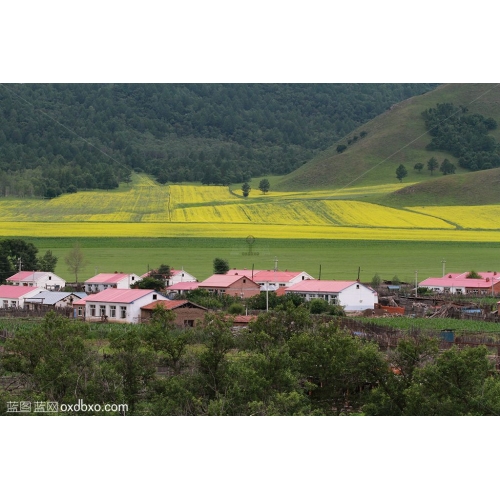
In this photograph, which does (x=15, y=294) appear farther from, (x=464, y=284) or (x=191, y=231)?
(x=464, y=284)

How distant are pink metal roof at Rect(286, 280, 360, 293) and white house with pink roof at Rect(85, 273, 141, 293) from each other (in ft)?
7.33

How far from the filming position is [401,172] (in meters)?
16.8

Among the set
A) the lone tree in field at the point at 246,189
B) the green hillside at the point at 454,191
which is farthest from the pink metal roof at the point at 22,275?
the green hillside at the point at 454,191

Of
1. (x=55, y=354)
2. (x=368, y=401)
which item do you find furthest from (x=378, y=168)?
(x=55, y=354)

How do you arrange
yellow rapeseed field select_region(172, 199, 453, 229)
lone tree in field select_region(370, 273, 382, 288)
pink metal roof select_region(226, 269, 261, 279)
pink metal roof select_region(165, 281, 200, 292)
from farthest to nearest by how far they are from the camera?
lone tree in field select_region(370, 273, 382, 288)
pink metal roof select_region(165, 281, 200, 292)
pink metal roof select_region(226, 269, 261, 279)
yellow rapeseed field select_region(172, 199, 453, 229)

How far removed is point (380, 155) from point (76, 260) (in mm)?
4443

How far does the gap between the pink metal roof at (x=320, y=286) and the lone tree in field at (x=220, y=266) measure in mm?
919

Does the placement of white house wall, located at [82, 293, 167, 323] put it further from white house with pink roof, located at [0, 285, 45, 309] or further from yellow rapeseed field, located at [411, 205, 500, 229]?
yellow rapeseed field, located at [411, 205, 500, 229]

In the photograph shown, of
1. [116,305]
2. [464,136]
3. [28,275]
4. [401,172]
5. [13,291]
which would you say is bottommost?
[13,291]

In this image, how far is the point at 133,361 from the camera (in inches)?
525

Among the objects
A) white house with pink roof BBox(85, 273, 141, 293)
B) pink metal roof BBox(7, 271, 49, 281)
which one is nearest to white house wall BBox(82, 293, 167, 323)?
white house with pink roof BBox(85, 273, 141, 293)

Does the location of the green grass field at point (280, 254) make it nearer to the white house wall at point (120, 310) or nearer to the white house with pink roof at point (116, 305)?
the white house with pink roof at point (116, 305)

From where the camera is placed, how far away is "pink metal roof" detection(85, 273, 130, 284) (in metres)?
16.1

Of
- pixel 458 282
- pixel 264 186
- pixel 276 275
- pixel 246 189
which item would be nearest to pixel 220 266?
pixel 276 275
